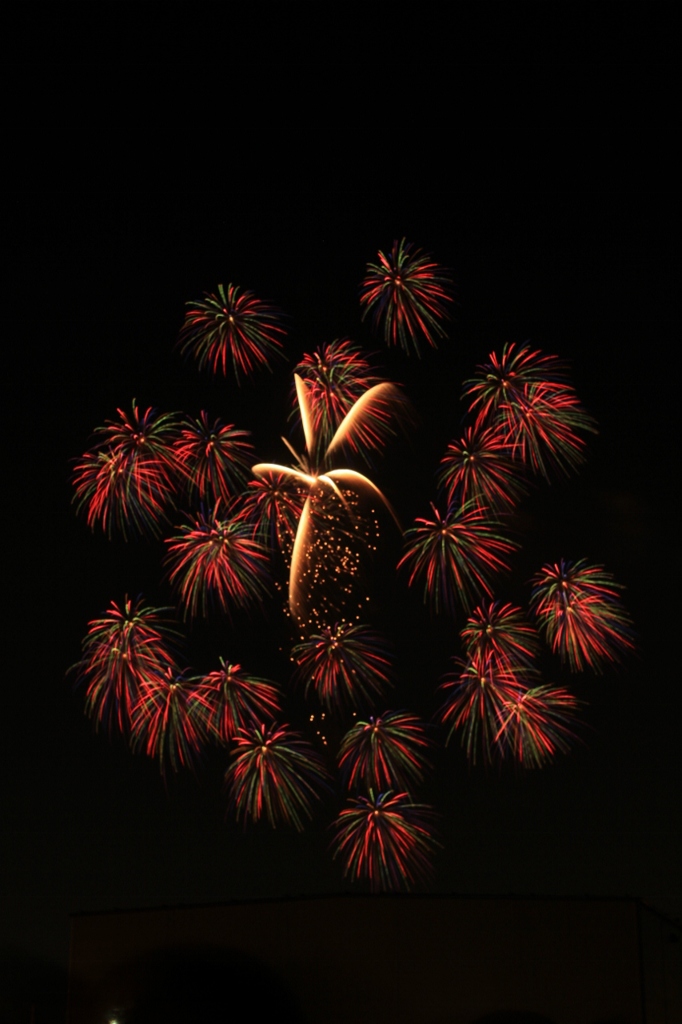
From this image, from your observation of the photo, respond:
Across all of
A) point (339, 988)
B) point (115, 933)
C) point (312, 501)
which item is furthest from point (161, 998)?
point (312, 501)

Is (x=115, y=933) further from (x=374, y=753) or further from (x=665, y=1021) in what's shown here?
(x=665, y=1021)

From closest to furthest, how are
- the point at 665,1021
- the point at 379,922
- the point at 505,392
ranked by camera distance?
the point at 505,392 < the point at 665,1021 < the point at 379,922

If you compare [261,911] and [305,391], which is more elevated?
[305,391]

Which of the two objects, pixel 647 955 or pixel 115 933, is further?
pixel 115 933

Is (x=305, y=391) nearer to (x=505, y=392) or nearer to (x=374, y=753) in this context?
(x=505, y=392)

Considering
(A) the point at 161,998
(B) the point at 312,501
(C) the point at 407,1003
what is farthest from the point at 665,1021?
(B) the point at 312,501

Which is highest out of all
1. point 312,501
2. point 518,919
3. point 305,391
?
point 305,391

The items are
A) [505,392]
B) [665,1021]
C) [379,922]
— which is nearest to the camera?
[505,392]
